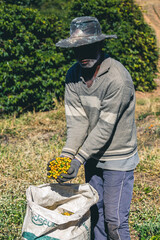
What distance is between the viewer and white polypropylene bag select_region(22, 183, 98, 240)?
1.96m

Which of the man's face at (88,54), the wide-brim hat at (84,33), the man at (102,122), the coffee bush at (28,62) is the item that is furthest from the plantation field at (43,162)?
the wide-brim hat at (84,33)

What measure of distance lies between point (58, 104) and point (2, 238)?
445cm

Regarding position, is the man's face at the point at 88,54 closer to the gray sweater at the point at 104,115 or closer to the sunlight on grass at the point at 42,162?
the gray sweater at the point at 104,115

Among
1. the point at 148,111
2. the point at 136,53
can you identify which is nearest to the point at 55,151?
the point at 148,111

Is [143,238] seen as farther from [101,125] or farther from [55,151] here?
[55,151]

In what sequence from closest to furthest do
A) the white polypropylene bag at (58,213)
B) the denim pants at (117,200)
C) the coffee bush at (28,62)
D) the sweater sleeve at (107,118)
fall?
the white polypropylene bag at (58,213), the sweater sleeve at (107,118), the denim pants at (117,200), the coffee bush at (28,62)

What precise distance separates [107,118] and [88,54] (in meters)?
0.48

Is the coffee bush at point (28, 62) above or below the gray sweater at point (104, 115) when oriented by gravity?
below

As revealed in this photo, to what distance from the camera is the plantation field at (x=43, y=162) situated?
3.00 m

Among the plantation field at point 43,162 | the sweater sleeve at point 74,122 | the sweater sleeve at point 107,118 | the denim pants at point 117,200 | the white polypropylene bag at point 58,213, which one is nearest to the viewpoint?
the white polypropylene bag at point 58,213

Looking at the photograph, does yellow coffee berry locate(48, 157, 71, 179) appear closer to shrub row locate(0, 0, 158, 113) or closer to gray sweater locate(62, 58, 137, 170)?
gray sweater locate(62, 58, 137, 170)

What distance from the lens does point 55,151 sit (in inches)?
179

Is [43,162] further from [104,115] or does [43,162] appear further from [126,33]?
[126,33]

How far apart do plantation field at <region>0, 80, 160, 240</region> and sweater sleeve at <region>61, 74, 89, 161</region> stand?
102 centimetres
